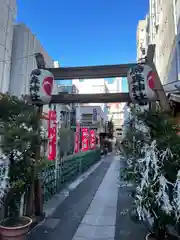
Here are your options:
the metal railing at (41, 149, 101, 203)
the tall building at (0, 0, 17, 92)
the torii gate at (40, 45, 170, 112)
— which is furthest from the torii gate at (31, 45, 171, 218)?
the tall building at (0, 0, 17, 92)

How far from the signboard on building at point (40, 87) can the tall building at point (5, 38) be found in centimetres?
840

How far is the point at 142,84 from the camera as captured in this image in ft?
14.5

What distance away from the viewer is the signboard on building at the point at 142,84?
438cm

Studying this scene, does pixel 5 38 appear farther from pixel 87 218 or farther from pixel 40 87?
pixel 87 218

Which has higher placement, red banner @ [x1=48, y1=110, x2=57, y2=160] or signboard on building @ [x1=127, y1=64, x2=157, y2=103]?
signboard on building @ [x1=127, y1=64, x2=157, y2=103]

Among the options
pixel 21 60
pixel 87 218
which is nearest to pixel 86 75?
pixel 87 218

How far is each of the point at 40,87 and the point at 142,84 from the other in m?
2.32

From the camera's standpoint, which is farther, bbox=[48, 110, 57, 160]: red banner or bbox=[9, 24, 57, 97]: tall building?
bbox=[9, 24, 57, 97]: tall building

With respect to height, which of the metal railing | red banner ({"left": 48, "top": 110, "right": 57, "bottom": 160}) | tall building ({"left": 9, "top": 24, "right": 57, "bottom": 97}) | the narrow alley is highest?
tall building ({"left": 9, "top": 24, "right": 57, "bottom": 97})

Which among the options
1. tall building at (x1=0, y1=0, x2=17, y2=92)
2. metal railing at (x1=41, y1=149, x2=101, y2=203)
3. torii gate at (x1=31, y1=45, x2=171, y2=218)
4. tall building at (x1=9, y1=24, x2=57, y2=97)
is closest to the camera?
torii gate at (x1=31, y1=45, x2=171, y2=218)

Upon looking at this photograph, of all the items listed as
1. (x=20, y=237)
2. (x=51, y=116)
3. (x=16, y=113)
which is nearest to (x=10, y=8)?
(x=51, y=116)

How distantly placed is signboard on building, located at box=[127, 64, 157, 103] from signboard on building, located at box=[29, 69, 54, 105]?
1967 millimetres

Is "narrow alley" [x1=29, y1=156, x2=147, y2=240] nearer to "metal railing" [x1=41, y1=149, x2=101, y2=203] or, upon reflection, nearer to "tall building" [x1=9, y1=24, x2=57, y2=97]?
"metal railing" [x1=41, y1=149, x2=101, y2=203]

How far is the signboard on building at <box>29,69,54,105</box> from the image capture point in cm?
478
